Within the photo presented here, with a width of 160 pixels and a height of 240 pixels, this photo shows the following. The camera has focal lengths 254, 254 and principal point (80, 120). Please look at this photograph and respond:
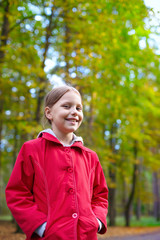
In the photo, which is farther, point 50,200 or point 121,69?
point 121,69

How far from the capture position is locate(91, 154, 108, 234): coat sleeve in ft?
7.32

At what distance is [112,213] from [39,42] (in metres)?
11.6

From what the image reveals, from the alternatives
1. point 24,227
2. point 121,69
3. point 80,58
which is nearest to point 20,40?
point 80,58

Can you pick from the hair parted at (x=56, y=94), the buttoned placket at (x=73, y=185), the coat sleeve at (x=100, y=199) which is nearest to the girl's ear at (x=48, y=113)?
the hair parted at (x=56, y=94)

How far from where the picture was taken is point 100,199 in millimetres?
2377

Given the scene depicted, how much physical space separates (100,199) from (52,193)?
55cm

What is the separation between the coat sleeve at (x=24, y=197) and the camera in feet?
6.36

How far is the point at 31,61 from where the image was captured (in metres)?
9.60

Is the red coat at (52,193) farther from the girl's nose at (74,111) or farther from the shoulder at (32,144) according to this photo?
the girl's nose at (74,111)

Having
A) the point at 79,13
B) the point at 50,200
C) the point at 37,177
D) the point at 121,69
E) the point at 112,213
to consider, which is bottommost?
the point at 112,213

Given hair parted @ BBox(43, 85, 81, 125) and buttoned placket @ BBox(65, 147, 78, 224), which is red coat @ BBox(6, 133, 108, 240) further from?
hair parted @ BBox(43, 85, 81, 125)

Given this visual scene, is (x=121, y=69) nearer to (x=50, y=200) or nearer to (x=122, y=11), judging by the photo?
(x=122, y=11)

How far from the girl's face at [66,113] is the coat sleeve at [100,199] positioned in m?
0.52

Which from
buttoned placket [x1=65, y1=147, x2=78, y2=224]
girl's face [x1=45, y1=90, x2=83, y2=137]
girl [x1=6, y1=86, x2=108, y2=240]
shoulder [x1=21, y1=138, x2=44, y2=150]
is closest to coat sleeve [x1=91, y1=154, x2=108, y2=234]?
girl [x1=6, y1=86, x2=108, y2=240]
